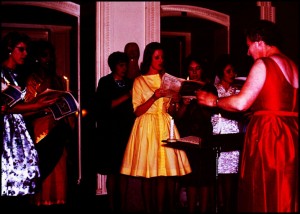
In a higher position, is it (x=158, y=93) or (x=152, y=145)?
(x=158, y=93)

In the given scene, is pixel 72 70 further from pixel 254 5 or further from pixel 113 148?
pixel 113 148

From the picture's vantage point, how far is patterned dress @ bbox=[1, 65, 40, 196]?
13.8 ft

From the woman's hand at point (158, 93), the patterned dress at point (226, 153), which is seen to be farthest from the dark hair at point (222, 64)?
the woman's hand at point (158, 93)

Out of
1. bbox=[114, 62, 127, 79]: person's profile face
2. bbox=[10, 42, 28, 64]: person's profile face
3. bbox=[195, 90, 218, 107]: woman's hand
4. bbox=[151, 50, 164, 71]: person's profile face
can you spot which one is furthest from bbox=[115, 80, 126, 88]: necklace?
bbox=[195, 90, 218, 107]: woman's hand

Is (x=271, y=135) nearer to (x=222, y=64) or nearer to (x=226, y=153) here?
(x=226, y=153)

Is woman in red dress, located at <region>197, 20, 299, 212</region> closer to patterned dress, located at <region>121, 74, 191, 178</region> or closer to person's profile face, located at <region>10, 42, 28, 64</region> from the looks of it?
patterned dress, located at <region>121, 74, 191, 178</region>

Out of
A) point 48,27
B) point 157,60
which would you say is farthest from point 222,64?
point 48,27

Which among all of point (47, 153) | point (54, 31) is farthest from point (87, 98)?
point (54, 31)

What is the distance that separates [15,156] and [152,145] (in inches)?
48.8

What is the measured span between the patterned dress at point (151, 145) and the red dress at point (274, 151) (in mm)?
1437

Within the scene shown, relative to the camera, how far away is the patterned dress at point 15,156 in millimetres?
4207

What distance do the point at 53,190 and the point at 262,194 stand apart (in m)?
2.94

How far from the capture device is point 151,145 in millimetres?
4594

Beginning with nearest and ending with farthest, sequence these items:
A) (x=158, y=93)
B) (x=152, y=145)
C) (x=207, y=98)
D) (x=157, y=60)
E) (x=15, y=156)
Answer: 1. (x=207, y=98)
2. (x=15, y=156)
3. (x=158, y=93)
4. (x=152, y=145)
5. (x=157, y=60)
